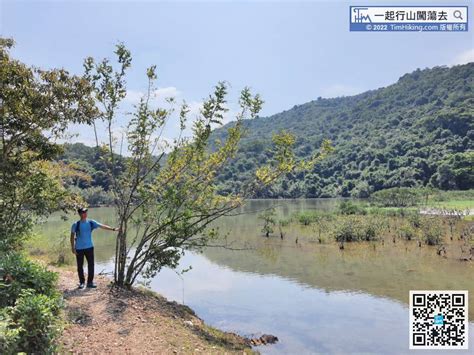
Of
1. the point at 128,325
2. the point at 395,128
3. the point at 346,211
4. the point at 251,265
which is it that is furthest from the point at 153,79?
the point at 395,128

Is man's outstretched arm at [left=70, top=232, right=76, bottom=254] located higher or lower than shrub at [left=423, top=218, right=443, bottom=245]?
higher

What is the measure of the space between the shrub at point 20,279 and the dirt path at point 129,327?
2.10ft

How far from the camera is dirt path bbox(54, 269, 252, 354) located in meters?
5.94

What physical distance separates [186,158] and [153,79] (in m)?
1.84

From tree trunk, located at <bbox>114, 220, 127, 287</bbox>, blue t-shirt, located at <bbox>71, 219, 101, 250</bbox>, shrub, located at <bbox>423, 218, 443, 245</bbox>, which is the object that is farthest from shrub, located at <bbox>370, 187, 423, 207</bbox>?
blue t-shirt, located at <bbox>71, 219, 101, 250</bbox>

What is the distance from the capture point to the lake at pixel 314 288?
10.3 metres

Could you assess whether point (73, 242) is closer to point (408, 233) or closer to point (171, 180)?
point (171, 180)

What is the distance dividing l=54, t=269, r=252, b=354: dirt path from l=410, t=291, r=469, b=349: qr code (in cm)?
341

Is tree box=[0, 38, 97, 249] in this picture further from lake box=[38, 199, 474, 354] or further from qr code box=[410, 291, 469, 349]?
qr code box=[410, 291, 469, 349]

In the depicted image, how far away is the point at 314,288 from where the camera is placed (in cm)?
1515

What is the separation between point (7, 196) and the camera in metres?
9.49

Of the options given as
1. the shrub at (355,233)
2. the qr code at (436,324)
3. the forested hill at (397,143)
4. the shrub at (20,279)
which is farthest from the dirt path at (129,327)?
the forested hill at (397,143)

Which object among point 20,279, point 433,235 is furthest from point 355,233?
point 20,279

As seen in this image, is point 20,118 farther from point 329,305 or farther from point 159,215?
point 329,305
